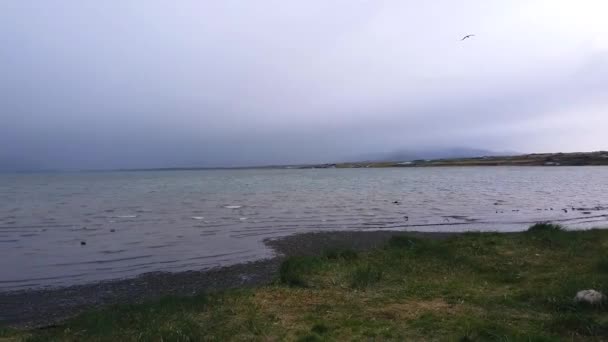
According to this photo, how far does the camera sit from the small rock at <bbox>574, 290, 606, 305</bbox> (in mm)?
8742

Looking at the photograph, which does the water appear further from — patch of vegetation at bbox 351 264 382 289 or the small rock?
the small rock

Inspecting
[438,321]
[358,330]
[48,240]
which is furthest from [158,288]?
[48,240]

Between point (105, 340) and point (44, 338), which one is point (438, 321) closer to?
point (105, 340)

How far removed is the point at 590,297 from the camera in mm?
8891

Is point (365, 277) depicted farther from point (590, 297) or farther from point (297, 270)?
point (590, 297)

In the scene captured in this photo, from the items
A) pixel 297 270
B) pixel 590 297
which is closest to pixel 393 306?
pixel 590 297

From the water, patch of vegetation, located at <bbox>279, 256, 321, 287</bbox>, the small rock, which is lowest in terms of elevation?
the water

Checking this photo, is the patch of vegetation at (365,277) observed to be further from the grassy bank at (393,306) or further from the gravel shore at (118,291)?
the gravel shore at (118,291)

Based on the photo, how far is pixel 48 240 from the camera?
26.1 m

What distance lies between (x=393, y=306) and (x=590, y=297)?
14.2 ft

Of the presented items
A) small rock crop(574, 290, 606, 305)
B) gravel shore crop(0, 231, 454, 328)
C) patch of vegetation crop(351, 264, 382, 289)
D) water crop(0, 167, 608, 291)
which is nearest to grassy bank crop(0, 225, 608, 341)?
patch of vegetation crop(351, 264, 382, 289)

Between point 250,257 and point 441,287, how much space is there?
11497 mm

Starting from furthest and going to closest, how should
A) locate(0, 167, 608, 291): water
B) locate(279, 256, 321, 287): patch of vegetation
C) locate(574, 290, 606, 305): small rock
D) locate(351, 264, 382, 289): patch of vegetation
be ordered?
locate(0, 167, 608, 291): water, locate(279, 256, 321, 287): patch of vegetation, locate(351, 264, 382, 289): patch of vegetation, locate(574, 290, 606, 305): small rock

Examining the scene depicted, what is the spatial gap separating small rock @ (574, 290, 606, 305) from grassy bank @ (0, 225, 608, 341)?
0.17m
